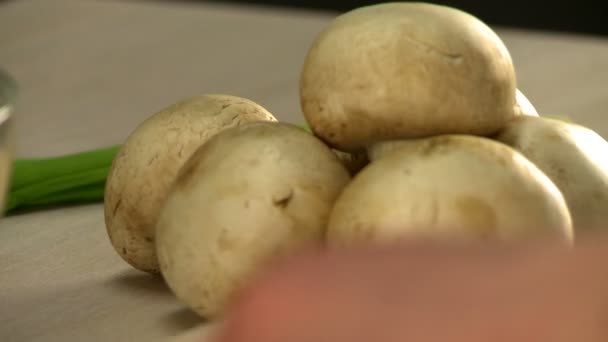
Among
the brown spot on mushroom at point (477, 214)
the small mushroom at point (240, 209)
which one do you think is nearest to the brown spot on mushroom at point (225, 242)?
the small mushroom at point (240, 209)

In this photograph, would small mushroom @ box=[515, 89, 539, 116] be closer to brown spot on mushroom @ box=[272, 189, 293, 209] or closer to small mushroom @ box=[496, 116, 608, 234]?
small mushroom @ box=[496, 116, 608, 234]

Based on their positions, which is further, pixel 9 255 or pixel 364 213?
pixel 9 255

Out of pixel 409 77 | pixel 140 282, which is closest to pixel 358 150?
pixel 409 77

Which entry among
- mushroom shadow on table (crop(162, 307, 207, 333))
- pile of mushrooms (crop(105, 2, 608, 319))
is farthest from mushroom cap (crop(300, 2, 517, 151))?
mushroom shadow on table (crop(162, 307, 207, 333))

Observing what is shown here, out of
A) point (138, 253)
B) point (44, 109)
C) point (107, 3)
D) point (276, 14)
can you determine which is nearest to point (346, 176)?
point (138, 253)

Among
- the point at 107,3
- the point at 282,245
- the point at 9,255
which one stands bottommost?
the point at 107,3

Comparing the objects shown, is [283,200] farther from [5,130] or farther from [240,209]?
[5,130]

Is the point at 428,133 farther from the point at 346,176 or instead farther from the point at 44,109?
the point at 44,109
